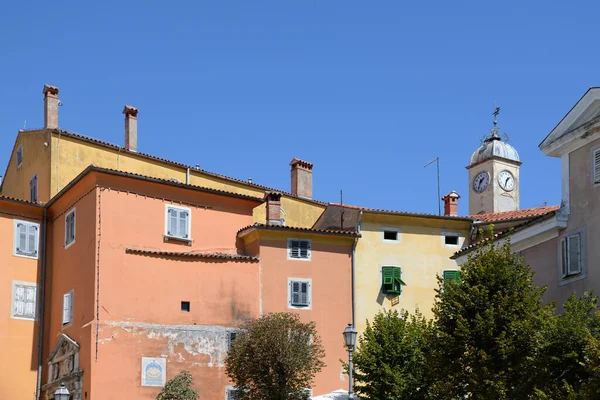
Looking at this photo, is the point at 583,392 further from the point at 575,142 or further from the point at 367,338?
the point at 367,338

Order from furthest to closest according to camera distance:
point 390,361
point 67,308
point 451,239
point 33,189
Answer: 1. point 451,239
2. point 33,189
3. point 67,308
4. point 390,361

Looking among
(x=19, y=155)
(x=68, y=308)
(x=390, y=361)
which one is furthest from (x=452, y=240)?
(x=19, y=155)

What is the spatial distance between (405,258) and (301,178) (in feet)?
27.1

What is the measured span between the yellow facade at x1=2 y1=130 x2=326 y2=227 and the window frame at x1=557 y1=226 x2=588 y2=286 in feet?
80.0

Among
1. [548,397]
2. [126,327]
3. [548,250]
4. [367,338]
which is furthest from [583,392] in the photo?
[126,327]

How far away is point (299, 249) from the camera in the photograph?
44750 millimetres

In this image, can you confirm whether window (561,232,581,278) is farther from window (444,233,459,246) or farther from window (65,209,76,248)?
window (65,209,76,248)

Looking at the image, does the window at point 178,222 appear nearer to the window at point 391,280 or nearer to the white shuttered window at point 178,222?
the white shuttered window at point 178,222

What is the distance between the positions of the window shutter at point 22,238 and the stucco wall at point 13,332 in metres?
0.37

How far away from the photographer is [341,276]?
45.7 m

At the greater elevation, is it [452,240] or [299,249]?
[452,240]

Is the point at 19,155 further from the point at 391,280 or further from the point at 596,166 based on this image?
the point at 596,166

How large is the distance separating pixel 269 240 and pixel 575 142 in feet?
61.4

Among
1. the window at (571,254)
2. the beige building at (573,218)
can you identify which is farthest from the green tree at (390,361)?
the window at (571,254)
